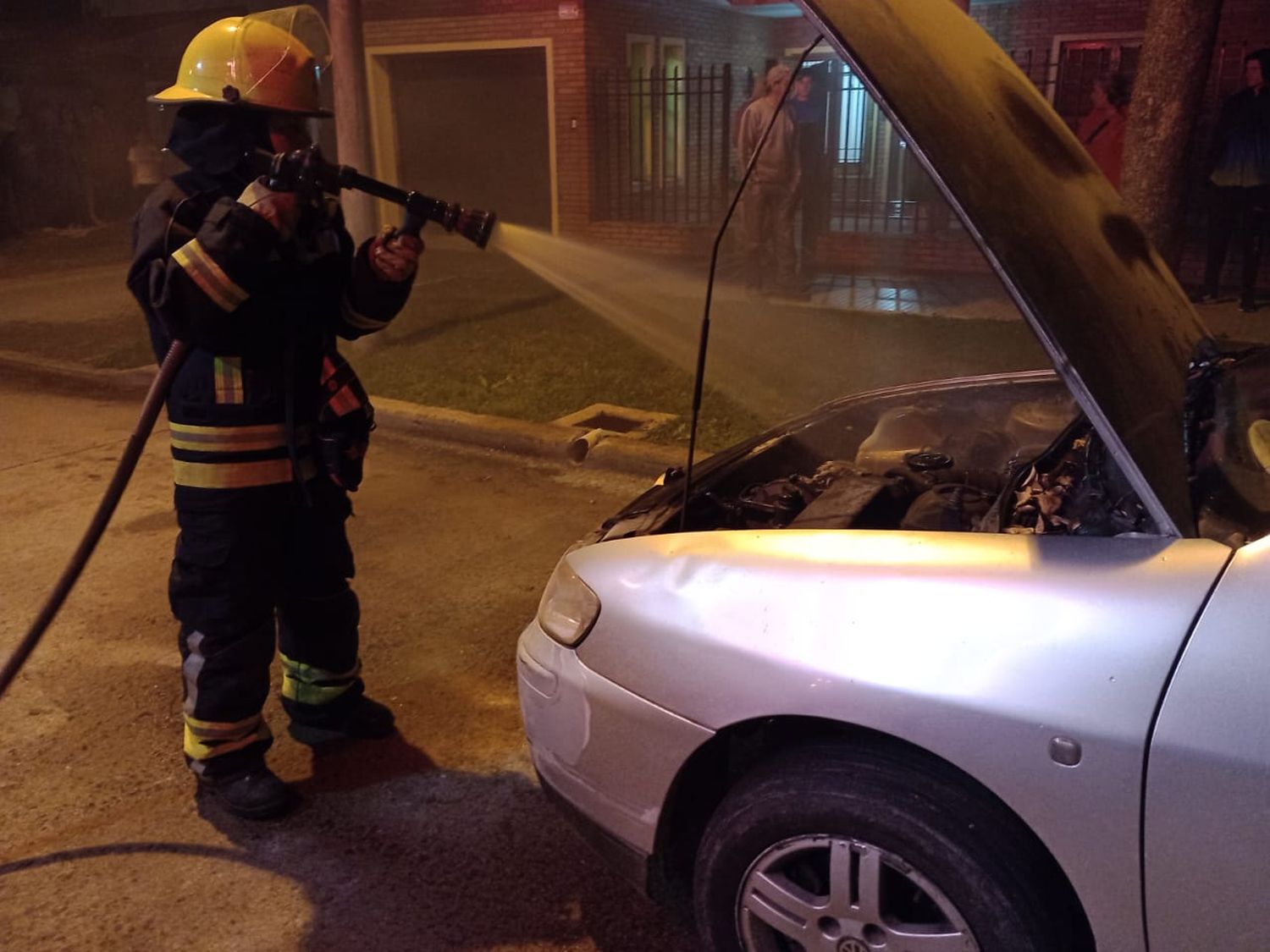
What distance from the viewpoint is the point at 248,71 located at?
9.18ft

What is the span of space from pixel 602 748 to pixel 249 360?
4.54 feet

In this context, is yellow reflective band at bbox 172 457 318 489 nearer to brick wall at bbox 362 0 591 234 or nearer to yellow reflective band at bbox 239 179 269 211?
yellow reflective band at bbox 239 179 269 211

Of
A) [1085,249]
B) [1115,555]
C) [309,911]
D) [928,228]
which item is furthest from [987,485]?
[928,228]

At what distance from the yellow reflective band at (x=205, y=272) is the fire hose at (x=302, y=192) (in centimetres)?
21

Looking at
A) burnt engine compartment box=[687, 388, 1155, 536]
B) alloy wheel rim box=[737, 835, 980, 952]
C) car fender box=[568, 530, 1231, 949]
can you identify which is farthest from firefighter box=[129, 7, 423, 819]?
alloy wheel rim box=[737, 835, 980, 952]

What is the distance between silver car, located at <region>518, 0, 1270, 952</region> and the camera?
5.45 feet

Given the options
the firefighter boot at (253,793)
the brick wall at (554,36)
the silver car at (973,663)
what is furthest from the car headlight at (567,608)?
the brick wall at (554,36)

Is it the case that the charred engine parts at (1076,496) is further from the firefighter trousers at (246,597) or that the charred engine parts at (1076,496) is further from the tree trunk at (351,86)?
the tree trunk at (351,86)

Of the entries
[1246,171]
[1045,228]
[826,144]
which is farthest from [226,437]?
[826,144]

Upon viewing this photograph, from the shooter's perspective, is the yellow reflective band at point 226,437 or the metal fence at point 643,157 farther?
the metal fence at point 643,157

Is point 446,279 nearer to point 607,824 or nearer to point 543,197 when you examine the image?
point 543,197

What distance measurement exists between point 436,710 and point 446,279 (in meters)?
8.89

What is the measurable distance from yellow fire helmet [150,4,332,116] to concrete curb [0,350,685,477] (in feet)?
10.3

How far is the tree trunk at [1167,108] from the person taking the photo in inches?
223
